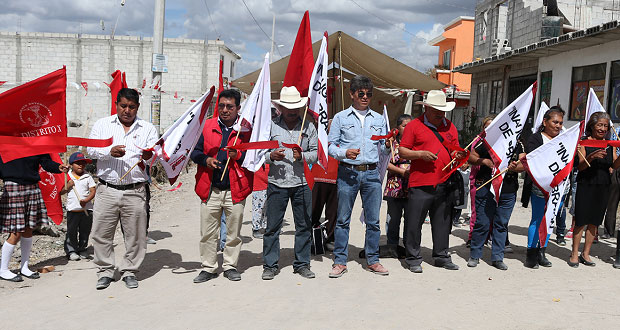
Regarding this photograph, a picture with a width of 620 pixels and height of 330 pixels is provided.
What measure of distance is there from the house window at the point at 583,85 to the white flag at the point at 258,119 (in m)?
10.2

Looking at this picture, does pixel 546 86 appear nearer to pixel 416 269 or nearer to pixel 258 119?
pixel 416 269

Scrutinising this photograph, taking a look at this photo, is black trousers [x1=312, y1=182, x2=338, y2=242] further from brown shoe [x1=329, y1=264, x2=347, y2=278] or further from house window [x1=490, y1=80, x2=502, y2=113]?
house window [x1=490, y1=80, x2=502, y2=113]

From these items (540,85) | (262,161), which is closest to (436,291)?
(262,161)

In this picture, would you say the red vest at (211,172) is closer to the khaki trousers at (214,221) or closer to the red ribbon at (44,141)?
the khaki trousers at (214,221)

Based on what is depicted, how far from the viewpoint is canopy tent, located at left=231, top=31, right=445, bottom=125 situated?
37.7ft

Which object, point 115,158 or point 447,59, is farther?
point 447,59

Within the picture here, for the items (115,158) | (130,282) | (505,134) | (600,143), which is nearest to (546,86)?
(600,143)

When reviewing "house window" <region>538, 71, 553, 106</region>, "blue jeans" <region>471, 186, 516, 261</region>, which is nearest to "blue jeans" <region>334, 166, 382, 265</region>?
"blue jeans" <region>471, 186, 516, 261</region>

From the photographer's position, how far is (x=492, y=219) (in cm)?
644

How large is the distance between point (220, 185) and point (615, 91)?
10.5m

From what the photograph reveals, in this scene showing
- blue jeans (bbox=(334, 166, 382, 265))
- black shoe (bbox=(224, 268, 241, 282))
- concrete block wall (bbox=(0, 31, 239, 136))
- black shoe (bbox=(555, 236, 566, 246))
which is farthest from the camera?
concrete block wall (bbox=(0, 31, 239, 136))

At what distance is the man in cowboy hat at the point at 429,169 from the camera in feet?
19.2

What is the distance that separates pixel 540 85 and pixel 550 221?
36.0 ft

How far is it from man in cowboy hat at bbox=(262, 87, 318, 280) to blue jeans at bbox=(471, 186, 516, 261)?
2147 millimetres
